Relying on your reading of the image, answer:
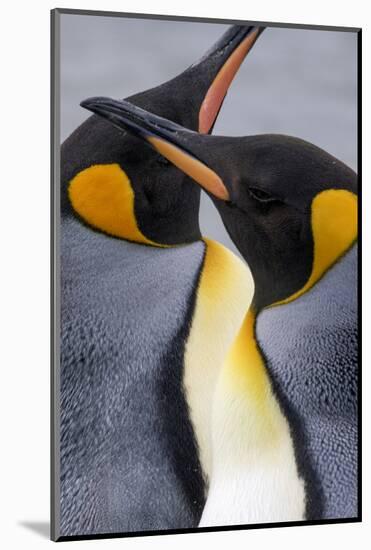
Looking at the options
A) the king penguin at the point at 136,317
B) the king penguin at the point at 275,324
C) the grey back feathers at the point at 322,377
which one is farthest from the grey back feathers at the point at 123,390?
the grey back feathers at the point at 322,377

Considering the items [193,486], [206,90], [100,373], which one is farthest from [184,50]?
[193,486]

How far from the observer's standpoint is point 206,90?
12.0 ft

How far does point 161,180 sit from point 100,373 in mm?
574

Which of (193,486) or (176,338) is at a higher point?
(176,338)

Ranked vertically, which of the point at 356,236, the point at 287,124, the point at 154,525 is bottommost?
the point at 154,525

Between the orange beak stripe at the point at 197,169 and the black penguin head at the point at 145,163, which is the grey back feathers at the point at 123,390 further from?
the orange beak stripe at the point at 197,169

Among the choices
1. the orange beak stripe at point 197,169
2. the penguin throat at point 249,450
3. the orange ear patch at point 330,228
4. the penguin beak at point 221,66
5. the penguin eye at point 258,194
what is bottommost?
the penguin throat at point 249,450

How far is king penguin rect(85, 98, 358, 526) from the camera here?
353cm

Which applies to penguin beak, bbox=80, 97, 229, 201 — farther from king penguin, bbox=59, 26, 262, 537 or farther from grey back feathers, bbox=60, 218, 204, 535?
grey back feathers, bbox=60, 218, 204, 535

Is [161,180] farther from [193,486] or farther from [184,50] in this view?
[193,486]

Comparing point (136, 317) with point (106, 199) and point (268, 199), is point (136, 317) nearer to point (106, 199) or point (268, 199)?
point (106, 199)

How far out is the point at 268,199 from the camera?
356 cm

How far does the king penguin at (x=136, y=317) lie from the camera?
3.48m

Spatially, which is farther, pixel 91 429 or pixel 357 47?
pixel 357 47
